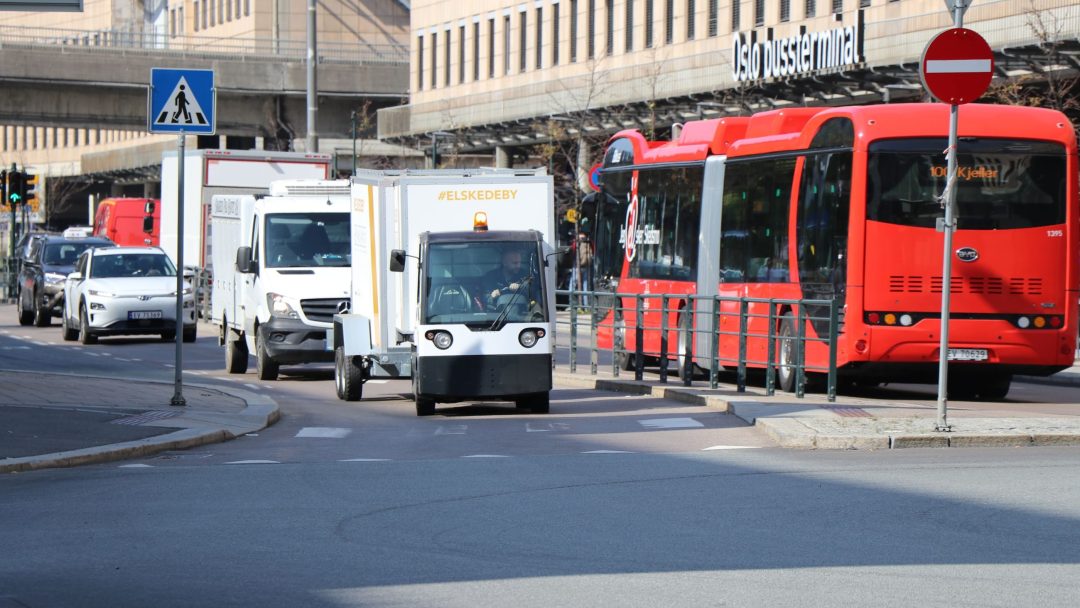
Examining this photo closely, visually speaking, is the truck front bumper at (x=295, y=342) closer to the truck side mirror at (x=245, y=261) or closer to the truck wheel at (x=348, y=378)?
the truck side mirror at (x=245, y=261)

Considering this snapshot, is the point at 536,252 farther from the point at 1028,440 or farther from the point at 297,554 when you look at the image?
the point at 297,554

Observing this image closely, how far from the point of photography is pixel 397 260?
20.4 meters

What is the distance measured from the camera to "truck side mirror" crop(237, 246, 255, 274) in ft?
86.8

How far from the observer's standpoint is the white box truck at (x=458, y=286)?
19.9m

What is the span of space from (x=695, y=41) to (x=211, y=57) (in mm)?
20767

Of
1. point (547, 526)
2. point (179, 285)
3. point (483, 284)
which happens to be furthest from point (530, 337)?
point (547, 526)

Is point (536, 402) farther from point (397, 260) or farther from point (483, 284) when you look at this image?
point (397, 260)

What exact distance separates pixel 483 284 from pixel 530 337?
76cm

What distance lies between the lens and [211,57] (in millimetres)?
69688

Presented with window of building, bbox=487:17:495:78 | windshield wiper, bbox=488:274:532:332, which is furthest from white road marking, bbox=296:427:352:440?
window of building, bbox=487:17:495:78

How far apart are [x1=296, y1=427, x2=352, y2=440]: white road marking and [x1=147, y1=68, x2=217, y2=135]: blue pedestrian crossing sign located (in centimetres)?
314

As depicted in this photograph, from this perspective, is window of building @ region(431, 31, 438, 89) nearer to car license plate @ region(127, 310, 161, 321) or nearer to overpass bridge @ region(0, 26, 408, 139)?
overpass bridge @ region(0, 26, 408, 139)

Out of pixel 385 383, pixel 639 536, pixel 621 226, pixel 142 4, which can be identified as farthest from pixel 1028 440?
pixel 142 4

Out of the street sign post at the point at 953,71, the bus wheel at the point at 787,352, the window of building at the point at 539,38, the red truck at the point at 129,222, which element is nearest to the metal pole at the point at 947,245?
the street sign post at the point at 953,71
